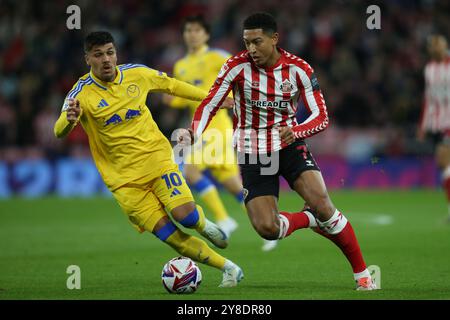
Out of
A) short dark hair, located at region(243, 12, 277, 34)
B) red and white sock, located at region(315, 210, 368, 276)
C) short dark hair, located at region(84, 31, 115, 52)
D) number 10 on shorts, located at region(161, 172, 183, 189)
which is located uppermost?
short dark hair, located at region(243, 12, 277, 34)

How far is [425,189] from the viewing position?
1814cm

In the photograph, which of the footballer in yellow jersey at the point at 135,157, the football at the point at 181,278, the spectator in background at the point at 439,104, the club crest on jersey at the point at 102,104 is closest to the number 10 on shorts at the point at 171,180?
the footballer in yellow jersey at the point at 135,157

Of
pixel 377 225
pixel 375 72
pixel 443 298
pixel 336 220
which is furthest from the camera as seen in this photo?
pixel 375 72

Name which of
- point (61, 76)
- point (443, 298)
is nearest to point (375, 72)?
point (61, 76)

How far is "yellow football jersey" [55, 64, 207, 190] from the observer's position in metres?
7.29

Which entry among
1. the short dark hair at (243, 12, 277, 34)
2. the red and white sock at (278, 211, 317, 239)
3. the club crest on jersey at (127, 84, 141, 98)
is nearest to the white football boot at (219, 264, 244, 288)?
the red and white sock at (278, 211, 317, 239)

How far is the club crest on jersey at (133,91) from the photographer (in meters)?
7.42

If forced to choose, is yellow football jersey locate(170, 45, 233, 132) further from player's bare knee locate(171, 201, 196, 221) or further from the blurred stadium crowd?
the blurred stadium crowd

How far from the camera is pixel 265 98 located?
7223 mm

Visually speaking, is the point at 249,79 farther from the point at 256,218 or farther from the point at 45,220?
the point at 45,220

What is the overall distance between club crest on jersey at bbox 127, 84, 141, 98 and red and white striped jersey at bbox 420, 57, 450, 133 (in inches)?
253

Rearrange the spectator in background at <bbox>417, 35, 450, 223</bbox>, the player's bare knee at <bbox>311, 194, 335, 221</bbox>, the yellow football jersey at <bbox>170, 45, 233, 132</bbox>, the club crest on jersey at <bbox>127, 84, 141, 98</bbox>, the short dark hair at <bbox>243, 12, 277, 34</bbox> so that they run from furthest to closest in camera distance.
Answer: the spectator in background at <bbox>417, 35, 450, 223</bbox> → the yellow football jersey at <bbox>170, 45, 233, 132</bbox> → the club crest on jersey at <bbox>127, 84, 141, 98</bbox> → the short dark hair at <bbox>243, 12, 277, 34</bbox> → the player's bare knee at <bbox>311, 194, 335, 221</bbox>

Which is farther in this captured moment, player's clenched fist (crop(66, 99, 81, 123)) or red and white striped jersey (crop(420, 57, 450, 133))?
red and white striped jersey (crop(420, 57, 450, 133))

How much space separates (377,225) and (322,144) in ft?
19.4
